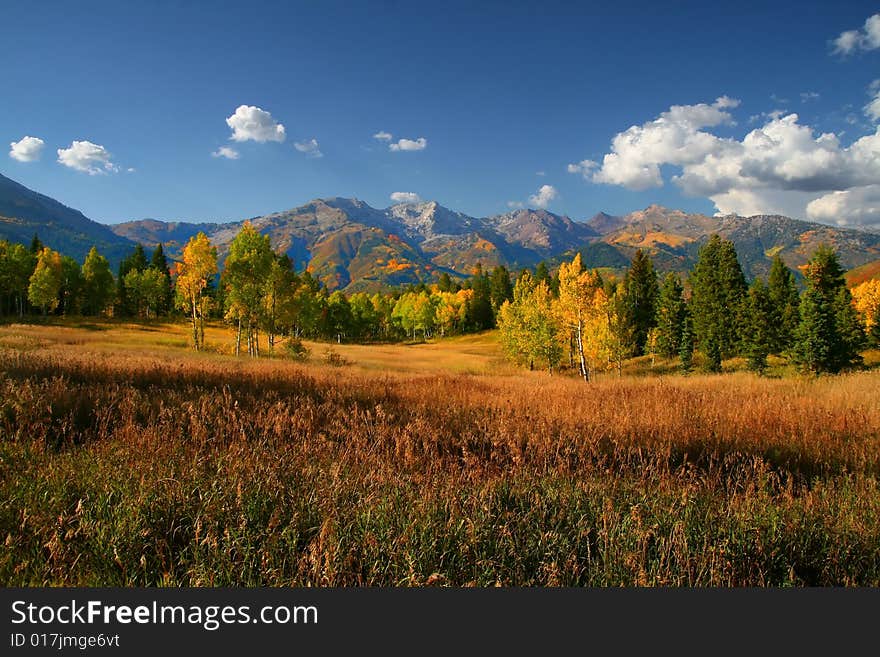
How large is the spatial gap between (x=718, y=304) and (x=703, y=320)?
2.46 metres

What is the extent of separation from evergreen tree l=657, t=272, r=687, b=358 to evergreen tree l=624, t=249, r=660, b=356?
4.26m

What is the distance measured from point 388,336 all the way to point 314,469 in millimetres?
106785

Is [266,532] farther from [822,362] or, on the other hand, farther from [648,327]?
[648,327]

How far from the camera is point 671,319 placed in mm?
56938

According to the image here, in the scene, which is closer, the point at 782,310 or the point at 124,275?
the point at 782,310

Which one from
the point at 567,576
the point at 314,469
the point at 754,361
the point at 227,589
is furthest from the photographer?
the point at 754,361

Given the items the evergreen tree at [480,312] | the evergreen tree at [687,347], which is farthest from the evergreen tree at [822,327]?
the evergreen tree at [480,312]

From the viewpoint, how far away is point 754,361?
4553 centimetres

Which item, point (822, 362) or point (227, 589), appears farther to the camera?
point (822, 362)

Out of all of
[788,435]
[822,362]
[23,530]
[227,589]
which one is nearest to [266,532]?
[227,589]

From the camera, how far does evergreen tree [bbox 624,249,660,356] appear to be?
62.3m

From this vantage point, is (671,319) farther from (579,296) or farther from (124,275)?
(124,275)

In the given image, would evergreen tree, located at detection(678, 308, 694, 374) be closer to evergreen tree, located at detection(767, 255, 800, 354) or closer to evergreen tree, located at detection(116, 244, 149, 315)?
evergreen tree, located at detection(767, 255, 800, 354)

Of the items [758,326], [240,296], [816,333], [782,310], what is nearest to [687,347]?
[758,326]
